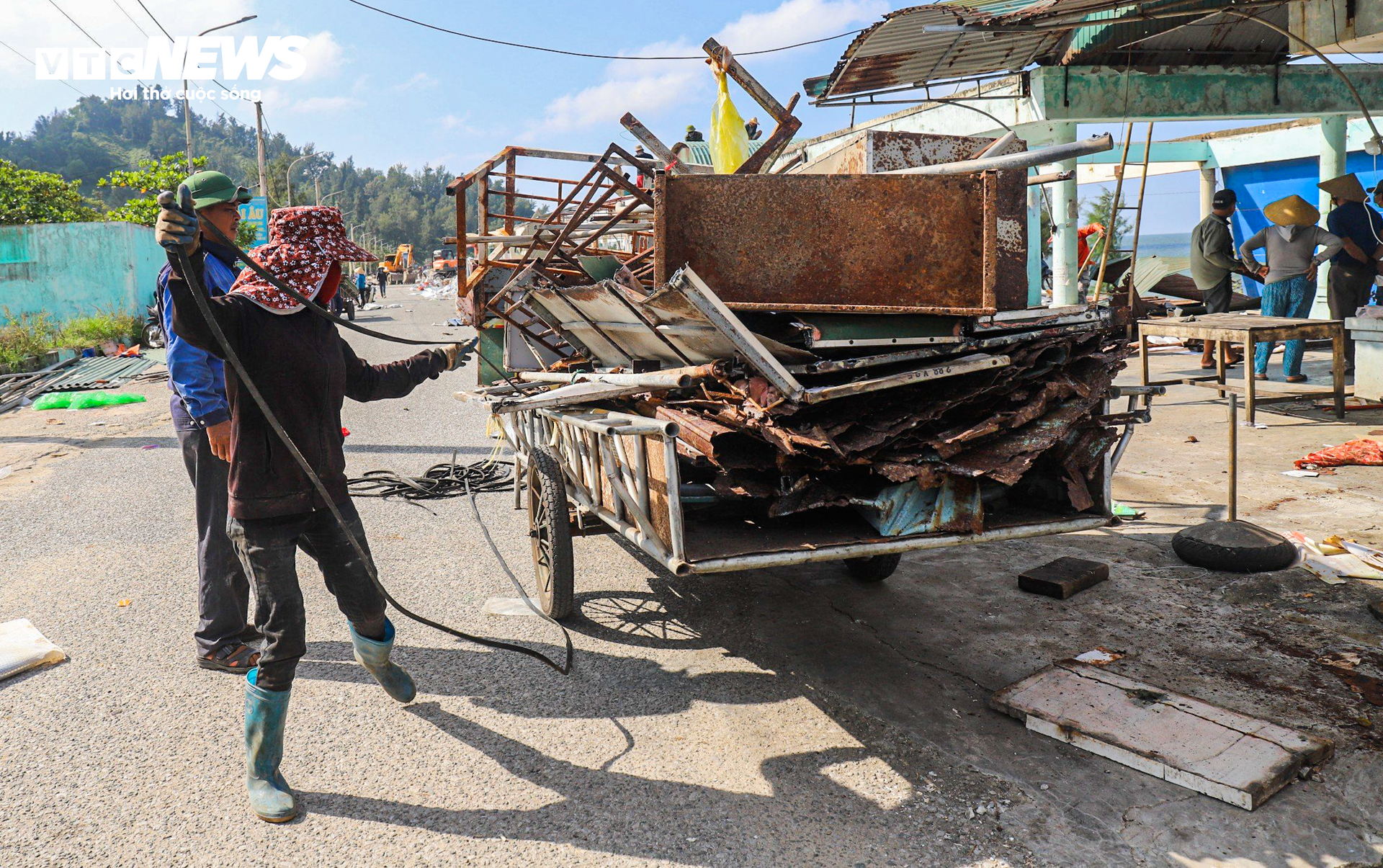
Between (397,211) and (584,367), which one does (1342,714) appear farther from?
(397,211)

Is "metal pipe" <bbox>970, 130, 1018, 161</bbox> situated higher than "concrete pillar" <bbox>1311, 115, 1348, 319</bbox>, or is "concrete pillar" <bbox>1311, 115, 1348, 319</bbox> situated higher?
"concrete pillar" <bbox>1311, 115, 1348, 319</bbox>

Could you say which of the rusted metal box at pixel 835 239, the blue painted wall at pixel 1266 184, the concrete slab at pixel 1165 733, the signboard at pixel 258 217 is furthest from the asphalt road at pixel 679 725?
the signboard at pixel 258 217

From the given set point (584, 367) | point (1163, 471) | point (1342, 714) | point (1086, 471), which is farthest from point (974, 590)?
point (1163, 471)

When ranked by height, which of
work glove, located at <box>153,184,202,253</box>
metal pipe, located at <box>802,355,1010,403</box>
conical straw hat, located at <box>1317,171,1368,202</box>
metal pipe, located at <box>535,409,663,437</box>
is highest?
Result: conical straw hat, located at <box>1317,171,1368,202</box>

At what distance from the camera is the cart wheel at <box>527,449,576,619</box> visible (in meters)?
4.29

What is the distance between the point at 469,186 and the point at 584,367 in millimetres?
1735

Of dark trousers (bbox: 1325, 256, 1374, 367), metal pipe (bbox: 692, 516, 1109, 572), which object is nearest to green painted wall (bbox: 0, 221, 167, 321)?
dark trousers (bbox: 1325, 256, 1374, 367)

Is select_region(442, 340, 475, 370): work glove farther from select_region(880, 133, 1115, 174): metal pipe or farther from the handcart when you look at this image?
select_region(880, 133, 1115, 174): metal pipe

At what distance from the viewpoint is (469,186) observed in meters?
6.39

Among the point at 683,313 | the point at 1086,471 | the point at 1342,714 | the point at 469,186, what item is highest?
the point at 469,186

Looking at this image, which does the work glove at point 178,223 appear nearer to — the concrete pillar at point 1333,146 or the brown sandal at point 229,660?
the brown sandal at point 229,660

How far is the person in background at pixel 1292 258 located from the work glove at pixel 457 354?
367 inches

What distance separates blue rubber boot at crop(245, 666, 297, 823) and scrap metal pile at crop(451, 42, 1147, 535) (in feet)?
5.35

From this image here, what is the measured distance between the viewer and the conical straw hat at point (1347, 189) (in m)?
9.92
